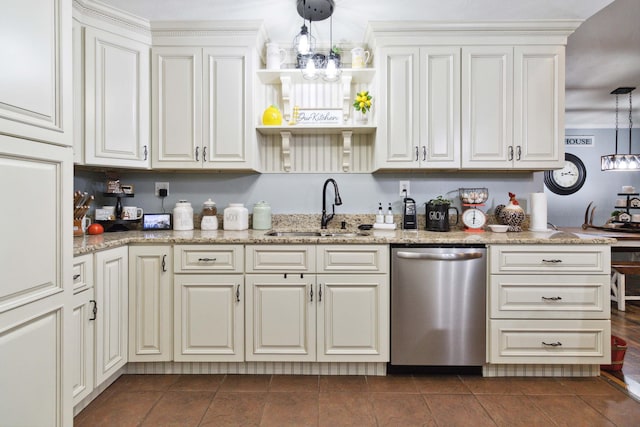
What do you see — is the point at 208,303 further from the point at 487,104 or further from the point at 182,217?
the point at 487,104

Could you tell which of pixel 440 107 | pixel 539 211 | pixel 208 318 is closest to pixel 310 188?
pixel 440 107

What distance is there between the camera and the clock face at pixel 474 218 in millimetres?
2738

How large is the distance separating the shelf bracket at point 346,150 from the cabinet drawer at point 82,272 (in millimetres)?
1794

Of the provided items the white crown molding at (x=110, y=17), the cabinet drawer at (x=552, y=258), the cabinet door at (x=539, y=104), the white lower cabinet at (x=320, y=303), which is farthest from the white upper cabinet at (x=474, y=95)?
the white crown molding at (x=110, y=17)

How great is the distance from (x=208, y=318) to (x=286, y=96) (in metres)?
1.68

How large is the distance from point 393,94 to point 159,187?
75.7 inches

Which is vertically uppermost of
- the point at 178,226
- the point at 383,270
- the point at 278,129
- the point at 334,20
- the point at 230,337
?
the point at 334,20

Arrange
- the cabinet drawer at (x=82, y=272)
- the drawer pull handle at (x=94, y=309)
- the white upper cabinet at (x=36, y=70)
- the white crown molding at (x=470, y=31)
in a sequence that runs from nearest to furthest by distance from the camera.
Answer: the white upper cabinet at (x=36, y=70) → the cabinet drawer at (x=82, y=272) → the drawer pull handle at (x=94, y=309) → the white crown molding at (x=470, y=31)

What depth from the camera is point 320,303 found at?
90.0 inches

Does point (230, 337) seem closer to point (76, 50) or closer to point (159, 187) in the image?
point (159, 187)

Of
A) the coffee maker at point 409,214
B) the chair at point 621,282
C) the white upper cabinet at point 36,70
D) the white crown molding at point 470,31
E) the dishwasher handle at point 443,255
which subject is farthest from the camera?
the chair at point 621,282

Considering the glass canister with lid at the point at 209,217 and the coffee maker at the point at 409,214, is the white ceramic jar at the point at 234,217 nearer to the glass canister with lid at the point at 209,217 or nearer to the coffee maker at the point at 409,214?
the glass canister with lid at the point at 209,217

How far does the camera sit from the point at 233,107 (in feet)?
8.57

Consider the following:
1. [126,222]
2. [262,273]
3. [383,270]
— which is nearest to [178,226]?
[126,222]
